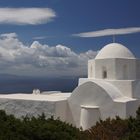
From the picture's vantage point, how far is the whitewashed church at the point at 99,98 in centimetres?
1714

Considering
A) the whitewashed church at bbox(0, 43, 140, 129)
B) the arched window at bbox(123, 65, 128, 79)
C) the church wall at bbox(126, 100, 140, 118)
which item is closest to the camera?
the church wall at bbox(126, 100, 140, 118)

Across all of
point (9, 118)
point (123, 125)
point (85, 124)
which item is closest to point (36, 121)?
point (9, 118)

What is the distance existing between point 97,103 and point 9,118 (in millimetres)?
5453

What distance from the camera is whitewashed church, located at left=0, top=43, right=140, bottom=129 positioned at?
675 inches

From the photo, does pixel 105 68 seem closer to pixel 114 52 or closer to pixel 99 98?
pixel 114 52

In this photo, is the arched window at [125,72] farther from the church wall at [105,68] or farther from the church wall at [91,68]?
the church wall at [91,68]

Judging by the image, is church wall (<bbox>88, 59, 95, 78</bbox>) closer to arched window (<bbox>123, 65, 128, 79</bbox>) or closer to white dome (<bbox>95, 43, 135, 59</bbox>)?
white dome (<bbox>95, 43, 135, 59</bbox>)

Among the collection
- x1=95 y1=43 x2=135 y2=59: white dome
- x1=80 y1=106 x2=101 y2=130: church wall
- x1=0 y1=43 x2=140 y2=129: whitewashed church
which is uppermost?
x1=95 y1=43 x2=135 y2=59: white dome

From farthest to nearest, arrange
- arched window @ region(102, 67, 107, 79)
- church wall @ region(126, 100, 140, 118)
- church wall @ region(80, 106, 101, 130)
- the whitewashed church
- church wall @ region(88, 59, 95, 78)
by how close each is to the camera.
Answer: church wall @ region(88, 59, 95, 78) → arched window @ region(102, 67, 107, 79) → church wall @ region(80, 106, 101, 130) → the whitewashed church → church wall @ region(126, 100, 140, 118)

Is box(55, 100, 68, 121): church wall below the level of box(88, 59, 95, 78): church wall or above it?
below

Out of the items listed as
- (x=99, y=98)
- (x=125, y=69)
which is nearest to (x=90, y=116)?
(x=99, y=98)

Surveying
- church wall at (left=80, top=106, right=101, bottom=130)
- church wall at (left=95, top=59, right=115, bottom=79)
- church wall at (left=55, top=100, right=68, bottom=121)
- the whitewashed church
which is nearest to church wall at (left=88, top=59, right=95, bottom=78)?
the whitewashed church

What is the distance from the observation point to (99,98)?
57.0 feet

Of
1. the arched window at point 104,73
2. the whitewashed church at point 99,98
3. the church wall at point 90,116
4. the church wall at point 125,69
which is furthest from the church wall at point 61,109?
the church wall at point 125,69
